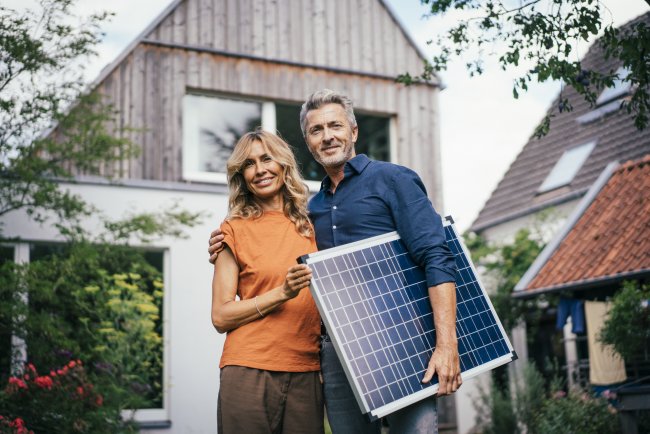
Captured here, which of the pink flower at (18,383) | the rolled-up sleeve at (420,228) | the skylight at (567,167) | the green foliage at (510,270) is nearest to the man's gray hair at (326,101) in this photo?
the rolled-up sleeve at (420,228)

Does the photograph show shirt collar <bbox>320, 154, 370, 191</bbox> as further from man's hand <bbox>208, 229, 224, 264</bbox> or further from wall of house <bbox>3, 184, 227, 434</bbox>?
wall of house <bbox>3, 184, 227, 434</bbox>

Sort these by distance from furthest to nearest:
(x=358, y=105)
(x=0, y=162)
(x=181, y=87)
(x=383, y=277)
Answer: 1. (x=358, y=105)
2. (x=181, y=87)
3. (x=0, y=162)
4. (x=383, y=277)

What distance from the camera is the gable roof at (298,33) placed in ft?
34.5

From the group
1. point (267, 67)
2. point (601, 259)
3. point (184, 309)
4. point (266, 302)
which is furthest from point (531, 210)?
point (266, 302)

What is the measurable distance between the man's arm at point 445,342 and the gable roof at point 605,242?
6.21m

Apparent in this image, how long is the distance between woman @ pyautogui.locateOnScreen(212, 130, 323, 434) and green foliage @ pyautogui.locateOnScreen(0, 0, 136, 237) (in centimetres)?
457

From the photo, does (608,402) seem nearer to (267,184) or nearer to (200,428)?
(200,428)

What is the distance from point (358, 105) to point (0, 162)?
574 cm

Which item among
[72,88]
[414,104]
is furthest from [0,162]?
[414,104]

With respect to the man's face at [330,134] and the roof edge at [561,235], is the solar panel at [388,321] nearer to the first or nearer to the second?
the man's face at [330,134]

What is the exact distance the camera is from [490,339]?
3.18 metres

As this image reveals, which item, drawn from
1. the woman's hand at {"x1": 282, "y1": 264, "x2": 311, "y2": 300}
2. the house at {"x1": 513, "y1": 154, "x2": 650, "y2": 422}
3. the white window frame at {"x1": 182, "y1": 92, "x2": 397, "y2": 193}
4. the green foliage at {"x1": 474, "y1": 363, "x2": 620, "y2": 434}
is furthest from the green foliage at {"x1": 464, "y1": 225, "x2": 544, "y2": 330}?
the woman's hand at {"x1": 282, "y1": 264, "x2": 311, "y2": 300}

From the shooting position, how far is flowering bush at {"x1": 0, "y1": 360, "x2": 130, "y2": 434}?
6.42 metres

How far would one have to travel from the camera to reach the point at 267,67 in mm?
11047
